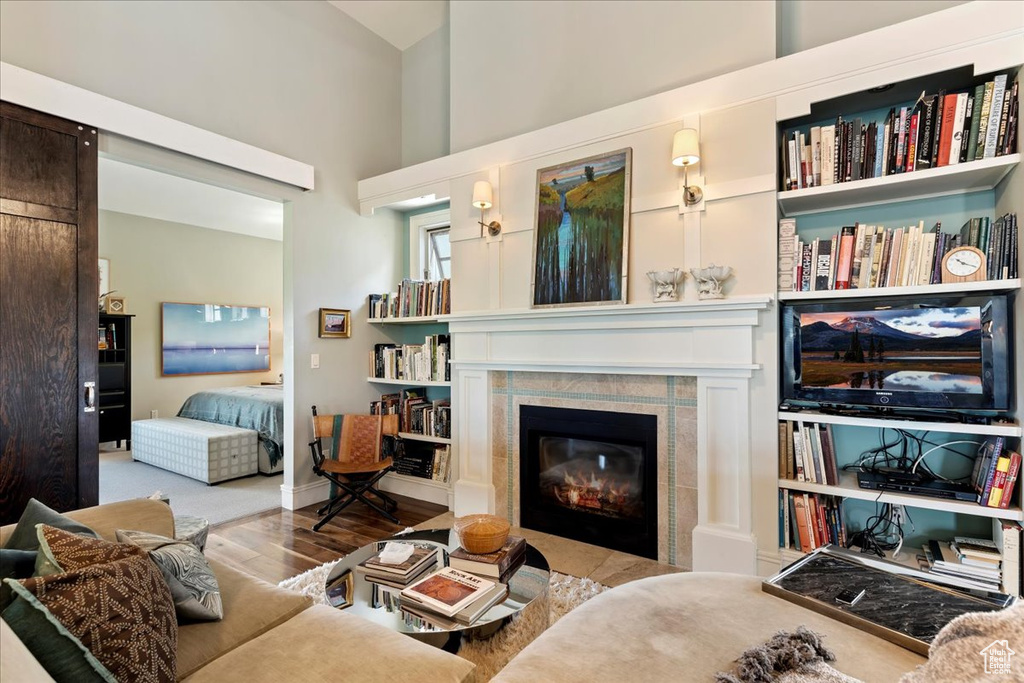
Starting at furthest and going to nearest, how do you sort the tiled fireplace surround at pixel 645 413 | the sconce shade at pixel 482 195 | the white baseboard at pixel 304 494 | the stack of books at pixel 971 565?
1. the white baseboard at pixel 304 494
2. the sconce shade at pixel 482 195
3. the tiled fireplace surround at pixel 645 413
4. the stack of books at pixel 971 565

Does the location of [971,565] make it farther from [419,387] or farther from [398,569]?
[419,387]

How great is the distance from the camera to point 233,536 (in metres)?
3.13

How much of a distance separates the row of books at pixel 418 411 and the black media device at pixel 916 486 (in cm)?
259

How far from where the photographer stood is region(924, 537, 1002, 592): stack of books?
1963 millimetres

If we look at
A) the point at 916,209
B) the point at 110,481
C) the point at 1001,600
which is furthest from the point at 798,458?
the point at 110,481

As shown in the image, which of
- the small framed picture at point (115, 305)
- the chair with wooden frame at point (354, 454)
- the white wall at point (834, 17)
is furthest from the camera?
the small framed picture at point (115, 305)

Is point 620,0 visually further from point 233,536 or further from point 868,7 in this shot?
point 233,536

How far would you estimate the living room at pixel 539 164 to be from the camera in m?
2.39

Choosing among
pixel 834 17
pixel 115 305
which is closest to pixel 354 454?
pixel 834 17

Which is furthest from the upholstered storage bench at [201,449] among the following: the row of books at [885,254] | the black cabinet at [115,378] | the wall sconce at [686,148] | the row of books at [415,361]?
the row of books at [885,254]

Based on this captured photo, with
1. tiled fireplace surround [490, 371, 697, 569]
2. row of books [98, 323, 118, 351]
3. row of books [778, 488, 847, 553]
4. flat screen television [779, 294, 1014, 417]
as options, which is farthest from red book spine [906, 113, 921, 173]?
row of books [98, 323, 118, 351]

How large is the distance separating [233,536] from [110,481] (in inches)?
92.9

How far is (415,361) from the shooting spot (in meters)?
3.88

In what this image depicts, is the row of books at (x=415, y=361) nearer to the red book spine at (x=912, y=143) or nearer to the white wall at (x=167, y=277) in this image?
the white wall at (x=167, y=277)
